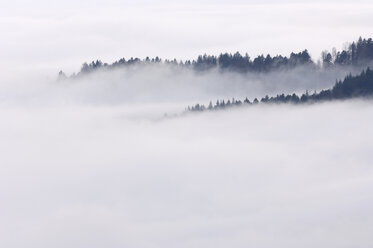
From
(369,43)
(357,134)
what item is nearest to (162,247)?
(357,134)

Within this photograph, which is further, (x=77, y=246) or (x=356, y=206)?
(x=77, y=246)

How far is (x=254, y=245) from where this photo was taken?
159000mm

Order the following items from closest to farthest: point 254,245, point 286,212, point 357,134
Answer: point 254,245 < point 286,212 < point 357,134

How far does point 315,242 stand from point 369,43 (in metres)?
62.7

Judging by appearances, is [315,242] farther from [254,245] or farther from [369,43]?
[369,43]

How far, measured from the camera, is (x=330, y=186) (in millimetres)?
186250

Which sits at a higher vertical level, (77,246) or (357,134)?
(357,134)

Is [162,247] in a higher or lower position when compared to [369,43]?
lower

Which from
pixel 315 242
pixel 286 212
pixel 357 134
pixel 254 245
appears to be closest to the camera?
pixel 315 242

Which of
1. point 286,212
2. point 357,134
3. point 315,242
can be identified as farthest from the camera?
point 357,134

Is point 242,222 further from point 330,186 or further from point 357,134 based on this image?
point 357,134

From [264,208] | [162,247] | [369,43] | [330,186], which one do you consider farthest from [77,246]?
[369,43]

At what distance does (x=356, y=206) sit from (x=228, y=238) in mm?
25533

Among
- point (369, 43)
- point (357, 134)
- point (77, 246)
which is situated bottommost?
point (77, 246)
